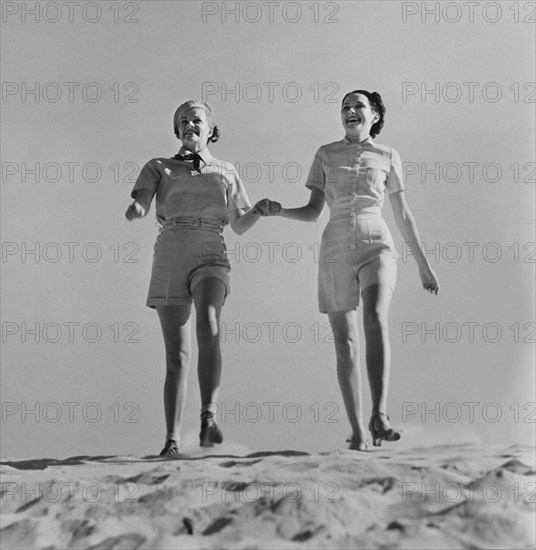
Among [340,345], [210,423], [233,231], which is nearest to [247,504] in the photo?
[210,423]

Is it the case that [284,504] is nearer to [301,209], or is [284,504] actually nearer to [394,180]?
[301,209]

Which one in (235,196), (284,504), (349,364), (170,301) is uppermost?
(235,196)

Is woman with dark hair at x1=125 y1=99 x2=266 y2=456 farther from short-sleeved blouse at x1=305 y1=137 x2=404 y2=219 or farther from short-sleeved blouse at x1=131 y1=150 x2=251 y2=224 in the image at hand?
short-sleeved blouse at x1=305 y1=137 x2=404 y2=219

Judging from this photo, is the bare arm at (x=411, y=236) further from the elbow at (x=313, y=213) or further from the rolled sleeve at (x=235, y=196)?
the rolled sleeve at (x=235, y=196)

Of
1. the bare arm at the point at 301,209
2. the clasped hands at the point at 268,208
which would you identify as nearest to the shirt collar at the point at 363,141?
the bare arm at the point at 301,209

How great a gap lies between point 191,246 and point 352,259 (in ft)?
2.57

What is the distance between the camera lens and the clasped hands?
532 centimetres

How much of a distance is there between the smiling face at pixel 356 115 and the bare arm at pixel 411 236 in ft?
1.17

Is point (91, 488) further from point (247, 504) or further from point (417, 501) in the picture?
point (417, 501)

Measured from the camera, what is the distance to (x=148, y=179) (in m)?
5.51

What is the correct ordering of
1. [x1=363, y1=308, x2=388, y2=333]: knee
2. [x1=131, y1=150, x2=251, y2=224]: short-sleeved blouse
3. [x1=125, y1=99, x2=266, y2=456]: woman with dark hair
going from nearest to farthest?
[x1=363, y1=308, x2=388, y2=333]: knee → [x1=125, y1=99, x2=266, y2=456]: woman with dark hair → [x1=131, y1=150, x2=251, y2=224]: short-sleeved blouse

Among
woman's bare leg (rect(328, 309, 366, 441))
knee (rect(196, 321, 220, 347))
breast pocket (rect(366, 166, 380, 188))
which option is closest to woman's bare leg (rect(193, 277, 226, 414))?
knee (rect(196, 321, 220, 347))

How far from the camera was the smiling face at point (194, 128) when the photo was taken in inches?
218

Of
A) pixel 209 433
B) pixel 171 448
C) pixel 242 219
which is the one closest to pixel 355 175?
pixel 242 219
